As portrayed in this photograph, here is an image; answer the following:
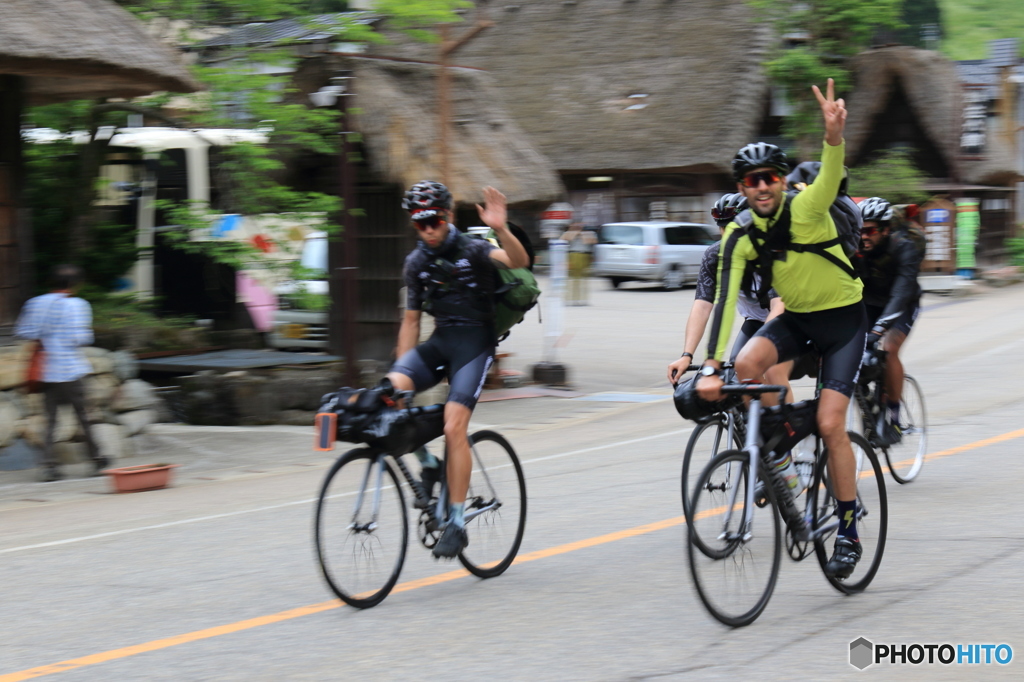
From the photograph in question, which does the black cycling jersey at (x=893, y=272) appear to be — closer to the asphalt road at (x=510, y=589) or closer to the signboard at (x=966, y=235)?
the asphalt road at (x=510, y=589)

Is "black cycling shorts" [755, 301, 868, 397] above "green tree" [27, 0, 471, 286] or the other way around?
the other way around

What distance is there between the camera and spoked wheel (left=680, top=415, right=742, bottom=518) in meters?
5.74

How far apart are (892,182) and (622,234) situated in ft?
23.8

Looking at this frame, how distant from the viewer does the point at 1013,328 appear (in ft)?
66.0

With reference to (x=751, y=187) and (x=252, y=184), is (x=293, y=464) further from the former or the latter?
(x=751, y=187)

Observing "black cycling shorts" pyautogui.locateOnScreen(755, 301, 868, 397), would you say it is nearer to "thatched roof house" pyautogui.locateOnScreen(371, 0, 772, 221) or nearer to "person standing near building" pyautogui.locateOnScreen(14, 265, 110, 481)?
"person standing near building" pyautogui.locateOnScreen(14, 265, 110, 481)

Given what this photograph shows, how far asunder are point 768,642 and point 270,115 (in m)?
10.1

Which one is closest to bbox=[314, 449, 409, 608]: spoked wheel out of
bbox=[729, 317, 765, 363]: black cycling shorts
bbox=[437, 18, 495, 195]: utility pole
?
bbox=[729, 317, 765, 363]: black cycling shorts

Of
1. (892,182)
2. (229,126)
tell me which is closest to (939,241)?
(892,182)

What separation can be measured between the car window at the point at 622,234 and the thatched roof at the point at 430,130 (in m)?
14.1

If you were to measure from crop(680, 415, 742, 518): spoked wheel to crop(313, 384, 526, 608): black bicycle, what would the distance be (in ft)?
3.50

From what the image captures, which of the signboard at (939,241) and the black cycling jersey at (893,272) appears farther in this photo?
the signboard at (939,241)

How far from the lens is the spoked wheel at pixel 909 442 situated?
337 inches

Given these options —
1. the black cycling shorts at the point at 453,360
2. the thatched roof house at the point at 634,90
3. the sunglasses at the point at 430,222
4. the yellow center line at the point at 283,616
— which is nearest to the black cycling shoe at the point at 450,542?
the yellow center line at the point at 283,616
